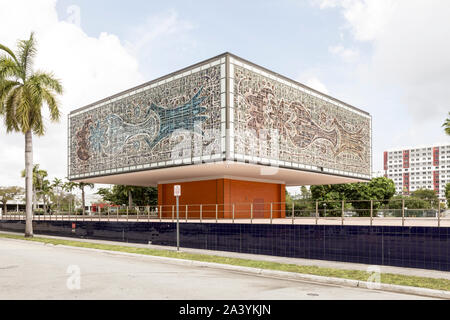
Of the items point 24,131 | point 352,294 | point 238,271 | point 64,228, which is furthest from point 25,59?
point 352,294

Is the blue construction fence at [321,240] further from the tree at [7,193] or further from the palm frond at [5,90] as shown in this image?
the tree at [7,193]

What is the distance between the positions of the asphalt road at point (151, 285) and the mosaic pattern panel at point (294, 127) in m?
17.0

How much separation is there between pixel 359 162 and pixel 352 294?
1354 inches

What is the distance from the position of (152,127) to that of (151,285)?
2508 cm

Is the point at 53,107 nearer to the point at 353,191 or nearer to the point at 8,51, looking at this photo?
the point at 8,51

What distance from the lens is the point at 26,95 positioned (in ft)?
97.9

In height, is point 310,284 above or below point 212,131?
below

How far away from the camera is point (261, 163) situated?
30.5 meters

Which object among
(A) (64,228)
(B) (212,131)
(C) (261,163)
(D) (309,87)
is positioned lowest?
(A) (64,228)

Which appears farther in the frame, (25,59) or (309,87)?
(309,87)

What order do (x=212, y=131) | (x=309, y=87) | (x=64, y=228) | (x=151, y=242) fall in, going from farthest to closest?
(x=309, y=87), (x=64, y=228), (x=212, y=131), (x=151, y=242)

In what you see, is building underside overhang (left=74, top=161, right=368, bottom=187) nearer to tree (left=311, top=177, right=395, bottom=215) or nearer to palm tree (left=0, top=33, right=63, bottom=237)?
palm tree (left=0, top=33, right=63, bottom=237)

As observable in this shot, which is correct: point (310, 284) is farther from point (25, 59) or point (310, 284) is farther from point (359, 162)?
point (359, 162)
